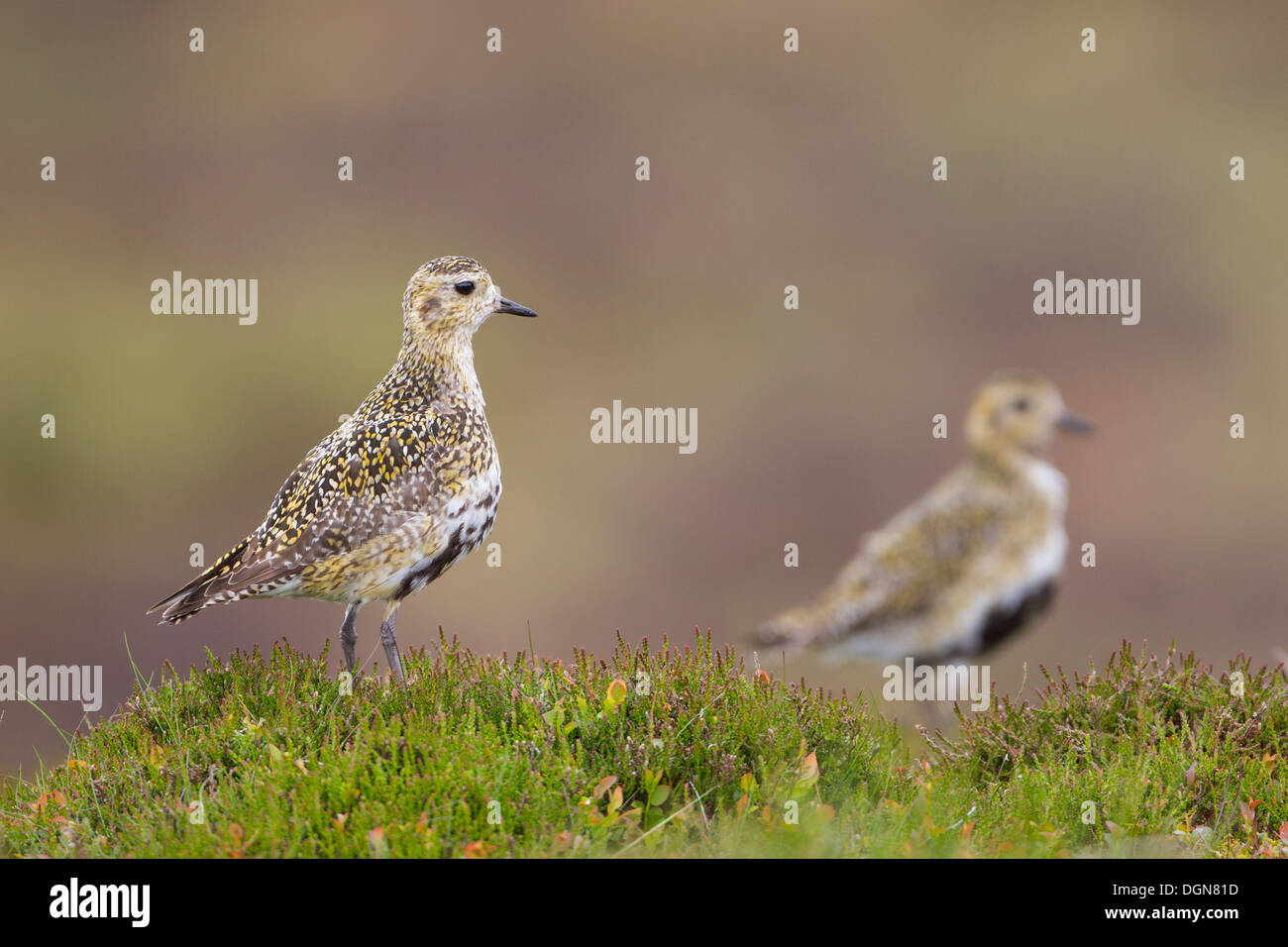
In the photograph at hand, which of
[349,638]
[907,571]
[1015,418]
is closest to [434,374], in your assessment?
[349,638]

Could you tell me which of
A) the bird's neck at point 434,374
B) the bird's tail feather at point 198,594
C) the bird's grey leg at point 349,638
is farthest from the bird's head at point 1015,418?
the bird's tail feather at point 198,594

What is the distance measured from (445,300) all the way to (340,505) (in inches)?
57.8

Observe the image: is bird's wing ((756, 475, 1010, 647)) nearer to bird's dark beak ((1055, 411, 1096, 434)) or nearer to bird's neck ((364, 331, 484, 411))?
bird's dark beak ((1055, 411, 1096, 434))

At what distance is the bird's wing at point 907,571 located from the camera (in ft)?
40.3

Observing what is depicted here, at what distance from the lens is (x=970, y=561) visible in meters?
12.2

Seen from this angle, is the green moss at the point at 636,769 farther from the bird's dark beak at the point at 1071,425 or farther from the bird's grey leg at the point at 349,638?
the bird's dark beak at the point at 1071,425

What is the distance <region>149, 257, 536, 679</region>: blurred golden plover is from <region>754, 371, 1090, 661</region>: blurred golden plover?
→ 5.30m

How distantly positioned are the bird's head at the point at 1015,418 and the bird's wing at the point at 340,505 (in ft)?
21.1

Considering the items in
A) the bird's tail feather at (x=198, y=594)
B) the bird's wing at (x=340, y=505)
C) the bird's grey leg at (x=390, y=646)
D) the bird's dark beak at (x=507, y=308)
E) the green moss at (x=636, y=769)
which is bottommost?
the green moss at (x=636, y=769)

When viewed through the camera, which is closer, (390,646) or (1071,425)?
(390,646)

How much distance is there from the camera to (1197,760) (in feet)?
23.4

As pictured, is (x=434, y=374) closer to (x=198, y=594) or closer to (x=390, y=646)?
(x=390, y=646)
